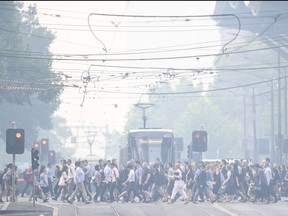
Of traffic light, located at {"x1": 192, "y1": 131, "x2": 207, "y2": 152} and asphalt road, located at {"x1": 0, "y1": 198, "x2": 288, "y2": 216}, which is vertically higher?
traffic light, located at {"x1": 192, "y1": 131, "x2": 207, "y2": 152}

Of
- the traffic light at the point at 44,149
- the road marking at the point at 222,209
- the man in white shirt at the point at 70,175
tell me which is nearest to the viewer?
the road marking at the point at 222,209

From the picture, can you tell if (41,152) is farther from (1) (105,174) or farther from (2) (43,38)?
(2) (43,38)

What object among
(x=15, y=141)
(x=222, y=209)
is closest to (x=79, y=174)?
(x=15, y=141)

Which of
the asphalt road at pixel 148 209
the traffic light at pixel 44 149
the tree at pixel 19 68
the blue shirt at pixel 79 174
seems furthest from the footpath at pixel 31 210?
the traffic light at pixel 44 149

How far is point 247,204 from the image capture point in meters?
36.9

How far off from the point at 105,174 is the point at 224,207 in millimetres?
6006

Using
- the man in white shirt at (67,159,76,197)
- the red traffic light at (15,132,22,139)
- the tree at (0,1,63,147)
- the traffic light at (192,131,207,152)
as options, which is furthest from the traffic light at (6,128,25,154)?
the tree at (0,1,63,147)

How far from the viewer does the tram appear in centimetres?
4834

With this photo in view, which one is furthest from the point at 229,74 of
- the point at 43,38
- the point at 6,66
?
the point at 6,66

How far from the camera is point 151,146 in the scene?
4847 cm

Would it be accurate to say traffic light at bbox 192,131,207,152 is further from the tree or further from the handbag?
the tree

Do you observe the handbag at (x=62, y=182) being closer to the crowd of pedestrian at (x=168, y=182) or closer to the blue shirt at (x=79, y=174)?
the crowd of pedestrian at (x=168, y=182)

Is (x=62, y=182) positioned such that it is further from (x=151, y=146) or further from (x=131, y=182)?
(x=151, y=146)

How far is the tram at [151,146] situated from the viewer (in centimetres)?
4834
